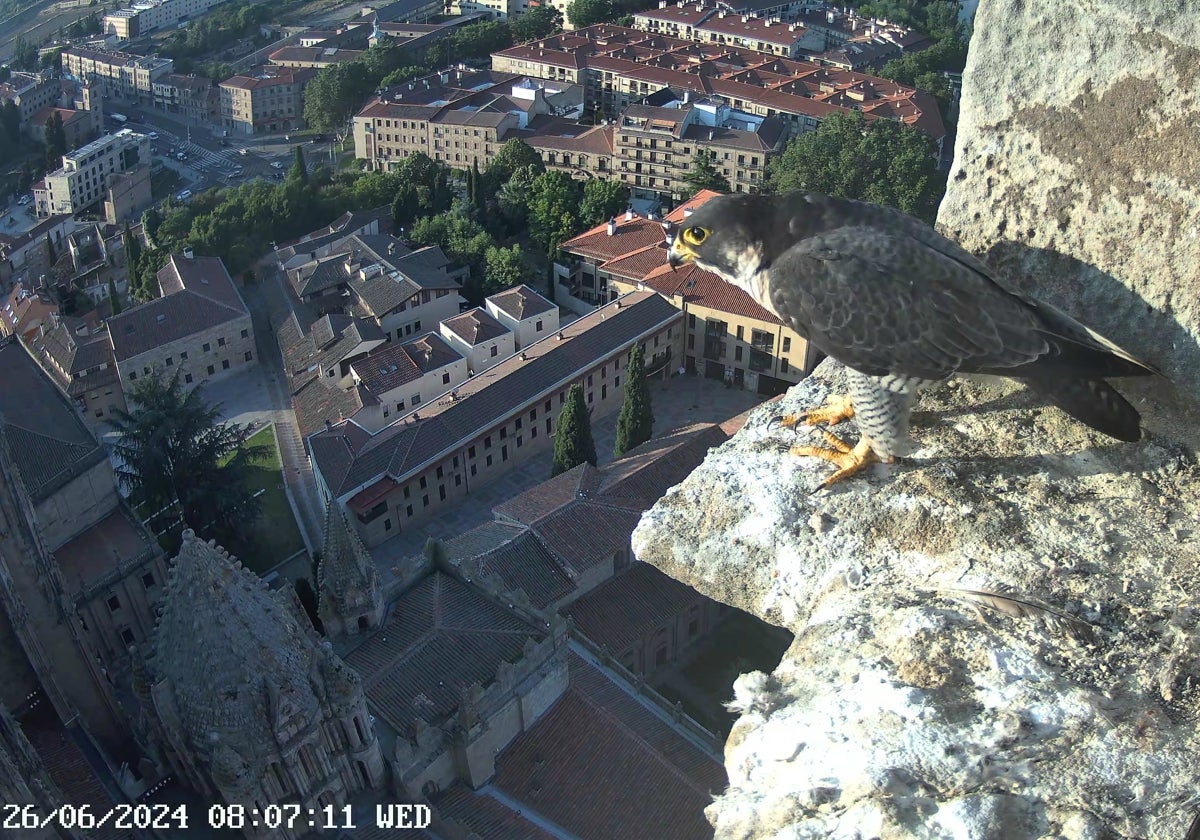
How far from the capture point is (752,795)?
20.0ft

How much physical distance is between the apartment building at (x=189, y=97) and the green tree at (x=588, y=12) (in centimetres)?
3123

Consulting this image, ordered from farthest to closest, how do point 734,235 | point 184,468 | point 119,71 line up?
point 119,71 < point 184,468 < point 734,235

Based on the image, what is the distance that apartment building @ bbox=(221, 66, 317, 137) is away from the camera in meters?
84.2

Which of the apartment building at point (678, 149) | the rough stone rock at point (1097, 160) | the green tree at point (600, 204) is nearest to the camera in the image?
the rough stone rock at point (1097, 160)

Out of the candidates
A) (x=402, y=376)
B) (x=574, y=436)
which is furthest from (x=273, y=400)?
(x=574, y=436)

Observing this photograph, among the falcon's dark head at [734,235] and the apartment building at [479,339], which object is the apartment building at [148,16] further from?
the falcon's dark head at [734,235]

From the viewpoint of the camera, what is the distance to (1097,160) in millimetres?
8633

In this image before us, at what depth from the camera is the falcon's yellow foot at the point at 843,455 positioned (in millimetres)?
8594

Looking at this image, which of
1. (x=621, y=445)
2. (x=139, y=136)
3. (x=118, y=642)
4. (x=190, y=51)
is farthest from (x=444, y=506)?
(x=190, y=51)

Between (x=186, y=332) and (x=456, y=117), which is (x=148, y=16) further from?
(x=186, y=332)

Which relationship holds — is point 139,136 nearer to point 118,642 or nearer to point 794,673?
point 118,642

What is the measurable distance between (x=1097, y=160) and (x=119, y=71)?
334ft

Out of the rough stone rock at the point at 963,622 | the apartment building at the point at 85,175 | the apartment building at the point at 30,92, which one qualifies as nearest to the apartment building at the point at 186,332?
the apartment building at the point at 85,175

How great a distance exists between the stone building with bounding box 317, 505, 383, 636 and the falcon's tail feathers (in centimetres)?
1541
